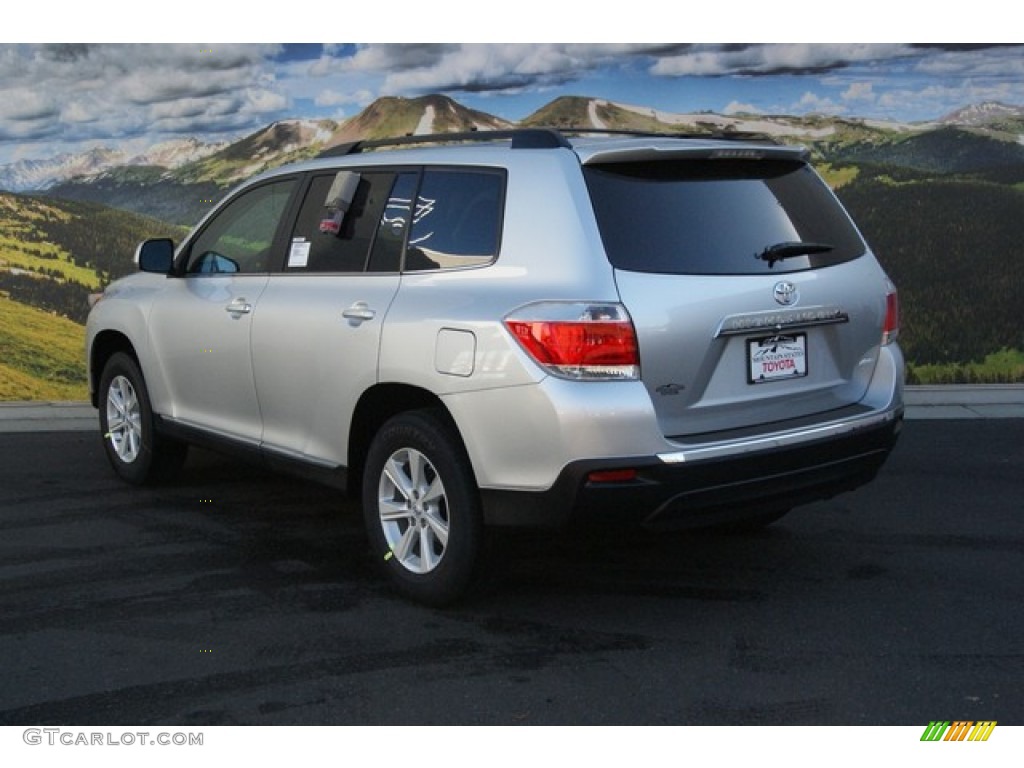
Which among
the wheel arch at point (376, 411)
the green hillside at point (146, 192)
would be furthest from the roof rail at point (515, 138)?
the green hillside at point (146, 192)

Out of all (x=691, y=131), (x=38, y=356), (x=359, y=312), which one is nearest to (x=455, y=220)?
(x=359, y=312)

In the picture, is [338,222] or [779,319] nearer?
[779,319]

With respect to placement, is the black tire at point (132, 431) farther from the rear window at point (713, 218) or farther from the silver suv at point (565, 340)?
the rear window at point (713, 218)

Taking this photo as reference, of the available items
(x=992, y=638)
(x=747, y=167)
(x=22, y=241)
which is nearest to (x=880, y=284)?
(x=747, y=167)

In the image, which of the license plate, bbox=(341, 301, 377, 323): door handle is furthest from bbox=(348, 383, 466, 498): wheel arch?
the license plate

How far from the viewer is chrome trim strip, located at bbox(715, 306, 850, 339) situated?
4.57m

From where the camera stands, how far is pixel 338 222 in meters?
5.55

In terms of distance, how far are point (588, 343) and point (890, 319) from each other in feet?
5.05

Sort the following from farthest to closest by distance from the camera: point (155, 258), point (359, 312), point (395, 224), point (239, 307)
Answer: point (155, 258)
point (239, 307)
point (395, 224)
point (359, 312)

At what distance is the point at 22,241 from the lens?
10.7 meters

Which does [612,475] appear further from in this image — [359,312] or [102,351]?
[102,351]

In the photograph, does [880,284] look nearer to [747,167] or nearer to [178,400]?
[747,167]

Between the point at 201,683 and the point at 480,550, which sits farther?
the point at 480,550
